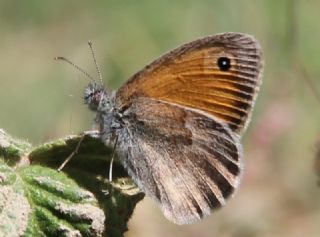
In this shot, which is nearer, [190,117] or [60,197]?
[60,197]

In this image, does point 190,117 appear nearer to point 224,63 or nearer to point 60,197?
point 224,63

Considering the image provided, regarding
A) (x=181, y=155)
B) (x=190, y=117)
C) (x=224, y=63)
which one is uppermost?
(x=224, y=63)

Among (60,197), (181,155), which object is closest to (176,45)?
(181,155)

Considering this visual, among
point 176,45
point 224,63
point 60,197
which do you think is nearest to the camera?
point 60,197

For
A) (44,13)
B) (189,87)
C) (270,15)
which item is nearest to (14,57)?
(44,13)

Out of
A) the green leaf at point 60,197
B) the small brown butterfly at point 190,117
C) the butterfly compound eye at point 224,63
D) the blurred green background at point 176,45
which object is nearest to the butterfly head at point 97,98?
the small brown butterfly at point 190,117

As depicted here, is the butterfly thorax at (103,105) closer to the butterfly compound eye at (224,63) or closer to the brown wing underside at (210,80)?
the brown wing underside at (210,80)
